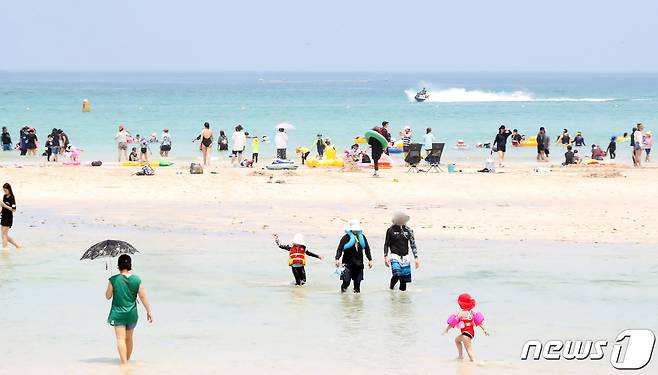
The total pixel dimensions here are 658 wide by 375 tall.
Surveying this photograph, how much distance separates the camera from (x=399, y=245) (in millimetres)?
16750

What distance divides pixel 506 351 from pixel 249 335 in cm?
329

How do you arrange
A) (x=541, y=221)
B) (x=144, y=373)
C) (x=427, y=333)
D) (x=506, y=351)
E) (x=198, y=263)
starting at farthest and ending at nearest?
(x=541, y=221) → (x=198, y=263) → (x=427, y=333) → (x=506, y=351) → (x=144, y=373)

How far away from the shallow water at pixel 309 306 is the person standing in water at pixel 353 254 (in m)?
0.27

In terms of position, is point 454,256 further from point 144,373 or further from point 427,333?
point 144,373

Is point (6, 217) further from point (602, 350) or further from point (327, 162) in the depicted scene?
point (327, 162)

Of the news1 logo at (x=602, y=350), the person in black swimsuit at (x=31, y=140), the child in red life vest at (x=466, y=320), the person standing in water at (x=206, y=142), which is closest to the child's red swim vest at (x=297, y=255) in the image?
the news1 logo at (x=602, y=350)

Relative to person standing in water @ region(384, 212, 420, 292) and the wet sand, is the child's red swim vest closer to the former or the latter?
the wet sand

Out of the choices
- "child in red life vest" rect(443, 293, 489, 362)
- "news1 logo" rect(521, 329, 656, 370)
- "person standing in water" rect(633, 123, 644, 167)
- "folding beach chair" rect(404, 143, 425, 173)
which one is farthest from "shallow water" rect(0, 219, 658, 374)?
"person standing in water" rect(633, 123, 644, 167)

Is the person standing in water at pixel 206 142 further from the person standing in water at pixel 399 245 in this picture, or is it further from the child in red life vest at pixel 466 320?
the child in red life vest at pixel 466 320

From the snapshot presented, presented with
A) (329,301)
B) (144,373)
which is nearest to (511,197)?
(329,301)

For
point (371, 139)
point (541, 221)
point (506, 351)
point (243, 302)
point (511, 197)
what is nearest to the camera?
point (506, 351)

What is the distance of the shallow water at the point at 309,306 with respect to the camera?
13.7m

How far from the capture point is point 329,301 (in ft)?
56.2

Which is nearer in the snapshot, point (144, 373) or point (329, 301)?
point (144, 373)
